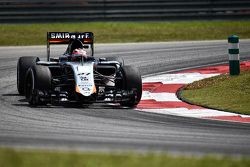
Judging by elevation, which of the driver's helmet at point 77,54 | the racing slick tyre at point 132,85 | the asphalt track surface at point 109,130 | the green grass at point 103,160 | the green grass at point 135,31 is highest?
the green grass at point 135,31

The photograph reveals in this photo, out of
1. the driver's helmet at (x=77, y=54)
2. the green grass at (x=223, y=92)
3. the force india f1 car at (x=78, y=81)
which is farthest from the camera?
the driver's helmet at (x=77, y=54)

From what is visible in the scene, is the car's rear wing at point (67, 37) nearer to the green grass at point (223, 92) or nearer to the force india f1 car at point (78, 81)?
the force india f1 car at point (78, 81)

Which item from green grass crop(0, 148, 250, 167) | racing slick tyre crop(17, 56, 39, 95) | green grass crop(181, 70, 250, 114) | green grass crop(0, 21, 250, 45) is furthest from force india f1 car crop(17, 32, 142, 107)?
green grass crop(0, 21, 250, 45)

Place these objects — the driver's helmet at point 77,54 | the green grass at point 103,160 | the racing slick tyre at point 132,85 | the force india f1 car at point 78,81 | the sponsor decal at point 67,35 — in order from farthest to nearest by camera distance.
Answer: the sponsor decal at point 67,35, the driver's helmet at point 77,54, the racing slick tyre at point 132,85, the force india f1 car at point 78,81, the green grass at point 103,160

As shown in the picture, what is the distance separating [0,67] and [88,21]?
23.8 feet

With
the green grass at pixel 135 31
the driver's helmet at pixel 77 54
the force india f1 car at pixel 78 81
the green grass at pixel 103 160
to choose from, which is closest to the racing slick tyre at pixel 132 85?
the force india f1 car at pixel 78 81

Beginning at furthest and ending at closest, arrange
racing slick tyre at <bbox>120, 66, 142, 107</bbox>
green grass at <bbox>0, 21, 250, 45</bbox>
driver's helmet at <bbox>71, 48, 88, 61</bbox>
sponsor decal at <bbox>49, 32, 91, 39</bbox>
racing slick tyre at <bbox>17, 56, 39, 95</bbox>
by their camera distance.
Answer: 1. green grass at <bbox>0, 21, 250, 45</bbox>
2. sponsor decal at <bbox>49, 32, 91, 39</bbox>
3. racing slick tyre at <bbox>17, 56, 39, 95</bbox>
4. driver's helmet at <bbox>71, 48, 88, 61</bbox>
5. racing slick tyre at <bbox>120, 66, 142, 107</bbox>

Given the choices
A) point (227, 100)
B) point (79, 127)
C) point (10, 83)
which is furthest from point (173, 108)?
point (10, 83)

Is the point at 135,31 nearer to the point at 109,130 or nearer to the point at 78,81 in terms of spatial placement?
the point at 78,81

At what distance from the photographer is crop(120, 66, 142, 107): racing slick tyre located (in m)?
14.4

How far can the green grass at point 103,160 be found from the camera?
8.14m

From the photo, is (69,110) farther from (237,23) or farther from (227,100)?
(237,23)

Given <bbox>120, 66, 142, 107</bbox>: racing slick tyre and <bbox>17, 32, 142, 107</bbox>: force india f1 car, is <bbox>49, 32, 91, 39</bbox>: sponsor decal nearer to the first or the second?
<bbox>17, 32, 142, 107</bbox>: force india f1 car

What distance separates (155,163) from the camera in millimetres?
8250
